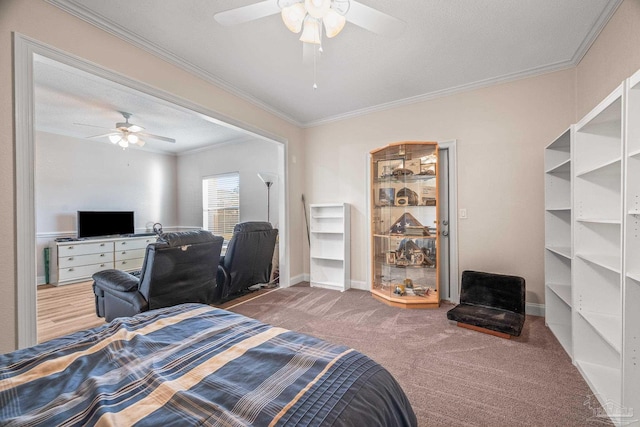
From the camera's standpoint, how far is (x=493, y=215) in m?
3.18

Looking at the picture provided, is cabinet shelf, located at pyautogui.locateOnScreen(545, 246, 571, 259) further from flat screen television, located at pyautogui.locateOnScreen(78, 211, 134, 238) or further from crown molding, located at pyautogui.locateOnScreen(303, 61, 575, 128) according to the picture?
flat screen television, located at pyautogui.locateOnScreen(78, 211, 134, 238)

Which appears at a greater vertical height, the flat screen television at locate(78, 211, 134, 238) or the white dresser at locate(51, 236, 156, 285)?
the flat screen television at locate(78, 211, 134, 238)

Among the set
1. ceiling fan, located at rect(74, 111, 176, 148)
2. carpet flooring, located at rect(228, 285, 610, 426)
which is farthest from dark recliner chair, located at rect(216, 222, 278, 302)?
ceiling fan, located at rect(74, 111, 176, 148)

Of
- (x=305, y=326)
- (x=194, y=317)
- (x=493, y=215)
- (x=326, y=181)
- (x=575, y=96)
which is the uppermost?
(x=575, y=96)

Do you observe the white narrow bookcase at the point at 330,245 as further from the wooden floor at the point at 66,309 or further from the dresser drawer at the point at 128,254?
the dresser drawer at the point at 128,254

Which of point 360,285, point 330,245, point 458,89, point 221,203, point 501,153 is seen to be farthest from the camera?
point 221,203

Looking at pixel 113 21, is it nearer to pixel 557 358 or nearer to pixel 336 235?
pixel 336 235

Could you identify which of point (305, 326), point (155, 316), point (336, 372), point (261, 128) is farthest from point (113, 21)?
point (305, 326)

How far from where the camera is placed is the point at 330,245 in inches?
170

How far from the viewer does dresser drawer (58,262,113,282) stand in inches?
183

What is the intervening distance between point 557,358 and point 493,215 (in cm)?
157

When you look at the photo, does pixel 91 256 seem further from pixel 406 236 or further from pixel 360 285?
pixel 406 236

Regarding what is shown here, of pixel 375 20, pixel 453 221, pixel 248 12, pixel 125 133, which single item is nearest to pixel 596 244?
pixel 453 221

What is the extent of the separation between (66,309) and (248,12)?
4179mm
